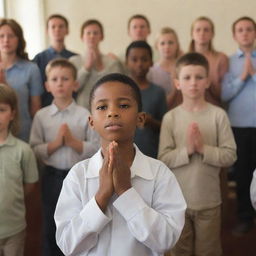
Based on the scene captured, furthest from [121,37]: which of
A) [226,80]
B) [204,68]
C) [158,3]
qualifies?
[204,68]

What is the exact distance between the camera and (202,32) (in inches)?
111

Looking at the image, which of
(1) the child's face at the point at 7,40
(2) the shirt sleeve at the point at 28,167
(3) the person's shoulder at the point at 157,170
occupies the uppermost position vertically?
(1) the child's face at the point at 7,40

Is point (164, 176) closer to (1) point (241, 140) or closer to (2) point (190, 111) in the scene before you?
(2) point (190, 111)

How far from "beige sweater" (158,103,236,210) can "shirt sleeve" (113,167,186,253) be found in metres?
0.67

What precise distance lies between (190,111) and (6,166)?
924mm

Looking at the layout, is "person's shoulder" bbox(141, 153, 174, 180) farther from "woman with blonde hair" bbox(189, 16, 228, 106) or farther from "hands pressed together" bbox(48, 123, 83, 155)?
"woman with blonde hair" bbox(189, 16, 228, 106)

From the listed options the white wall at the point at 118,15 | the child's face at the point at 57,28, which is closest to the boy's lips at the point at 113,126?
the child's face at the point at 57,28

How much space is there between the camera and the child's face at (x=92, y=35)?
2.88 metres

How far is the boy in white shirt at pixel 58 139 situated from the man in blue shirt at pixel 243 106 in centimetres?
108

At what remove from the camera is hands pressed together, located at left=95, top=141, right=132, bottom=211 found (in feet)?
3.61

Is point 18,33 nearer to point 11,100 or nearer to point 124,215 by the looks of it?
point 11,100

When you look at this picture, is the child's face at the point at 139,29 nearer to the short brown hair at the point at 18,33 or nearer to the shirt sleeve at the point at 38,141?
the short brown hair at the point at 18,33

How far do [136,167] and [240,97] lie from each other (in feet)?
5.35

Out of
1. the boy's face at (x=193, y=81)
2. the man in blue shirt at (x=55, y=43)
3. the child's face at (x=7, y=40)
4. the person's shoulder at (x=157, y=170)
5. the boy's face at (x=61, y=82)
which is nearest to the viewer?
the person's shoulder at (x=157, y=170)
